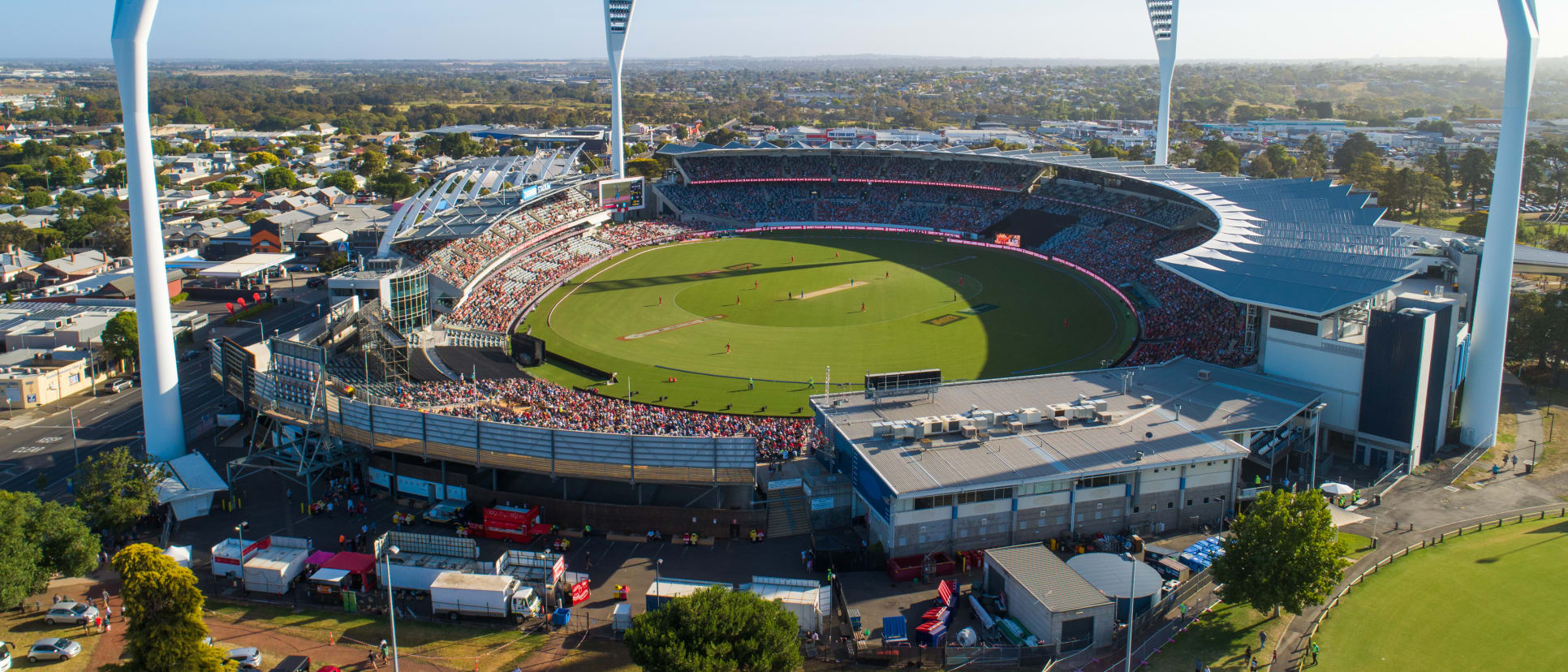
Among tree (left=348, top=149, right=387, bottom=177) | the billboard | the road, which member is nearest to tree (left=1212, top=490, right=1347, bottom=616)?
the road

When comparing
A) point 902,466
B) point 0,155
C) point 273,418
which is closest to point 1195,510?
point 902,466

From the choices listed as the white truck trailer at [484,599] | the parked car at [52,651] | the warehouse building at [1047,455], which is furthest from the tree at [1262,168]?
the parked car at [52,651]

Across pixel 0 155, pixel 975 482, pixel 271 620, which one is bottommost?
pixel 271 620

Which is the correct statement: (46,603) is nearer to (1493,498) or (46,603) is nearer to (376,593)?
(376,593)

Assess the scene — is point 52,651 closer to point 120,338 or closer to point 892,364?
point 120,338

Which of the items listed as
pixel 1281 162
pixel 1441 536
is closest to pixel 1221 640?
pixel 1441 536

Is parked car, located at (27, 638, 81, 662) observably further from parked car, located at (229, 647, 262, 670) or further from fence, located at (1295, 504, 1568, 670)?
fence, located at (1295, 504, 1568, 670)
